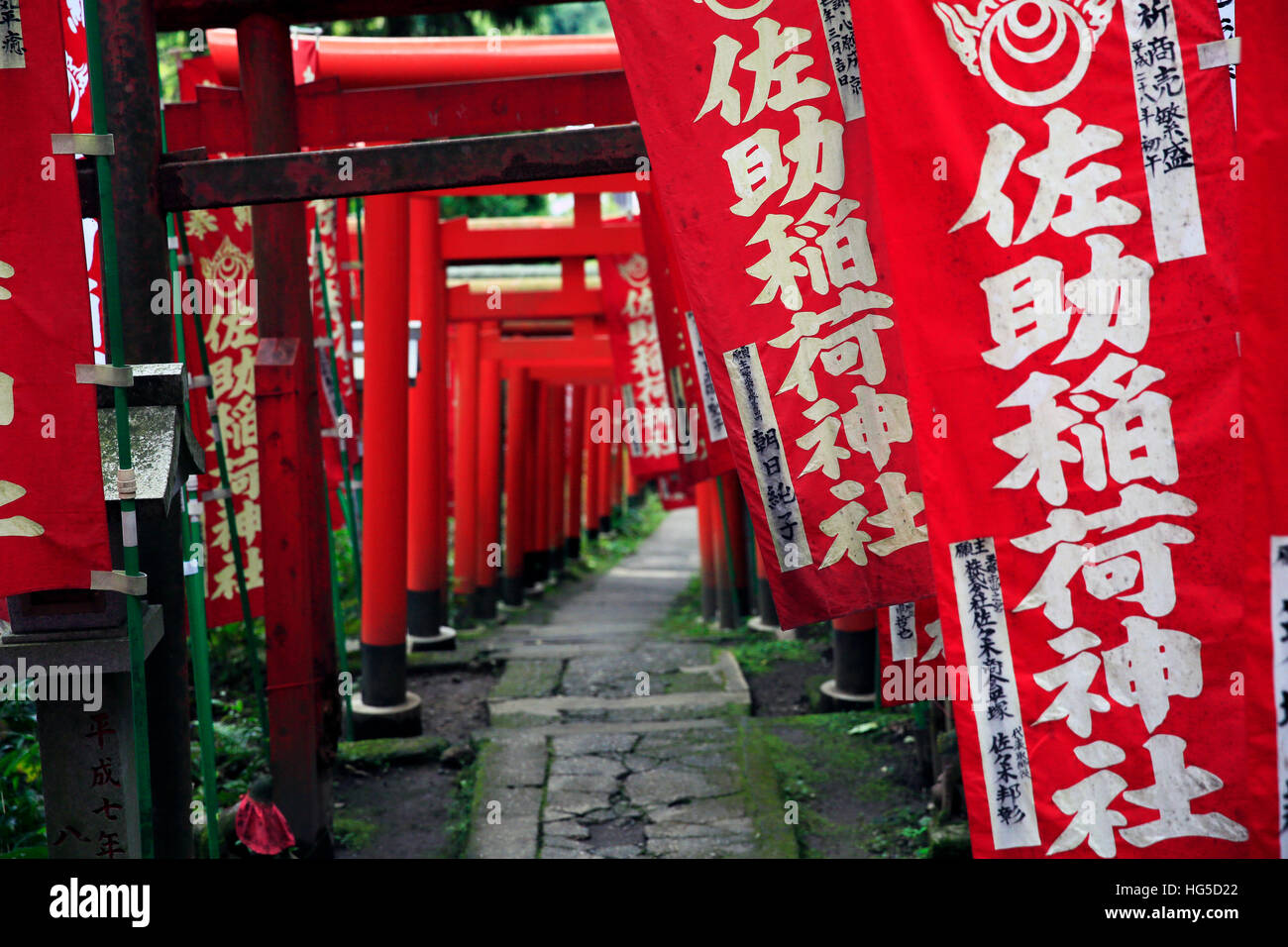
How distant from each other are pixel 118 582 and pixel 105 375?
2.00ft

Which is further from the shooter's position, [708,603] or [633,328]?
[708,603]

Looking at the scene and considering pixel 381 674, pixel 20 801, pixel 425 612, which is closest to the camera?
pixel 20 801

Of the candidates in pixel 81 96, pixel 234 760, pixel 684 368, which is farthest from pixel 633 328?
pixel 81 96

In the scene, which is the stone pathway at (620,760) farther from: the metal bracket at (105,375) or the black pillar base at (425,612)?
the metal bracket at (105,375)

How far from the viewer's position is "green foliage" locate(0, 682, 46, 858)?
14.3 feet

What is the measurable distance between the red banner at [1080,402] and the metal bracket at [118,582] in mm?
2335

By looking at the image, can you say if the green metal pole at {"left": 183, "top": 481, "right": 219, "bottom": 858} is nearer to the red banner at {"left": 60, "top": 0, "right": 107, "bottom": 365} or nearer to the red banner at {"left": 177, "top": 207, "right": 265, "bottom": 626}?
the red banner at {"left": 60, "top": 0, "right": 107, "bottom": 365}

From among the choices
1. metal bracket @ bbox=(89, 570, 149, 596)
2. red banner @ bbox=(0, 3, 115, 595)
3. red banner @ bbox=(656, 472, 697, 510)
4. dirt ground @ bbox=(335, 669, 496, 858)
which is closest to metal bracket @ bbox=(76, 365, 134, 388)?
red banner @ bbox=(0, 3, 115, 595)

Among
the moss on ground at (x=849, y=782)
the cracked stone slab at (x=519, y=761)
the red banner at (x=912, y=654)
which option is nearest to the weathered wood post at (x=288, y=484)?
the cracked stone slab at (x=519, y=761)

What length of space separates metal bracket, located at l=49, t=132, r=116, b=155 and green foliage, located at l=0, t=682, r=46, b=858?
2.42 meters

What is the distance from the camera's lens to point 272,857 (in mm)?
4941

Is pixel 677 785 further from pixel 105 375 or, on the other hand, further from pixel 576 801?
pixel 105 375

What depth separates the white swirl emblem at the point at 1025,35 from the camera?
2881mm

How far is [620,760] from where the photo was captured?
7000 millimetres
